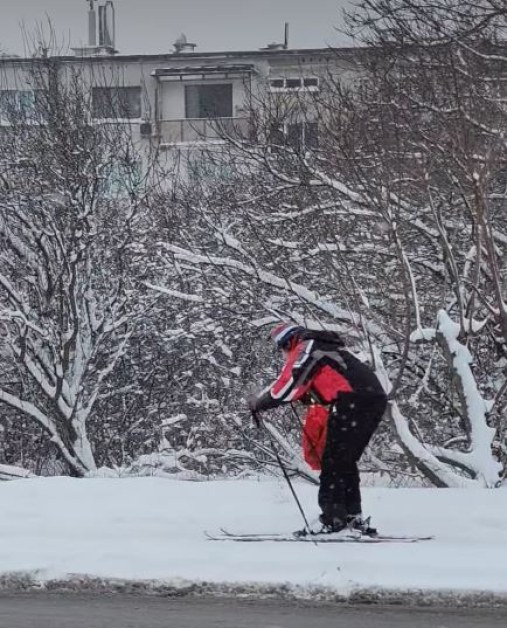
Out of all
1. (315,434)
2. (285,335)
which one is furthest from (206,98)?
(315,434)

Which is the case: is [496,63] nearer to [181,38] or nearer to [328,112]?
[328,112]

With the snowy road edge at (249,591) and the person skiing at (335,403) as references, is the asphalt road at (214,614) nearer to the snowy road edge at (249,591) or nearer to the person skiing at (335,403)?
the snowy road edge at (249,591)

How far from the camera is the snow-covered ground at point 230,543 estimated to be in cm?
638

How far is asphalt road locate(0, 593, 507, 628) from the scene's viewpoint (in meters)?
5.72

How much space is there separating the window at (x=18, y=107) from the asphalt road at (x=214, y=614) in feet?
43.1

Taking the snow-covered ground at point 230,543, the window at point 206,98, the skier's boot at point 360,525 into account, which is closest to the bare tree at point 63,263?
the snow-covered ground at point 230,543

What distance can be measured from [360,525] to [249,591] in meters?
1.33

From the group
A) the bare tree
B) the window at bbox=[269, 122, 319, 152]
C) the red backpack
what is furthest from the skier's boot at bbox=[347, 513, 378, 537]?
the bare tree

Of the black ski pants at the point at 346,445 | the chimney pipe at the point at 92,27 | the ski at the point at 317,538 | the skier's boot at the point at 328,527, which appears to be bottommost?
the ski at the point at 317,538

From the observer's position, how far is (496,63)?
41.9 feet

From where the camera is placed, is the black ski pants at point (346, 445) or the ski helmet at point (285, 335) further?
the ski helmet at point (285, 335)

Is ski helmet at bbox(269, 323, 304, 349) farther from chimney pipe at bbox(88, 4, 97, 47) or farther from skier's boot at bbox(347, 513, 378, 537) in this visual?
chimney pipe at bbox(88, 4, 97, 47)

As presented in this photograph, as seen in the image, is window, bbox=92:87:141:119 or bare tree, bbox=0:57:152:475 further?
window, bbox=92:87:141:119

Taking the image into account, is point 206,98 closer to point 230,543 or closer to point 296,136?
point 296,136
